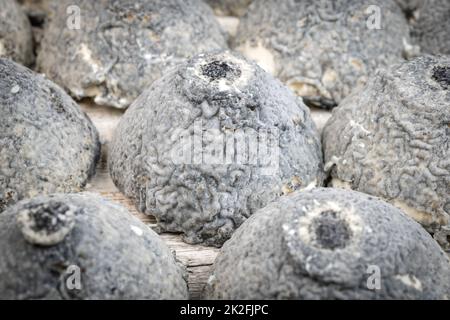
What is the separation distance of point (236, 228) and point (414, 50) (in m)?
1.51

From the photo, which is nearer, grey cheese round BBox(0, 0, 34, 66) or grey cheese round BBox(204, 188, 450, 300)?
grey cheese round BBox(204, 188, 450, 300)

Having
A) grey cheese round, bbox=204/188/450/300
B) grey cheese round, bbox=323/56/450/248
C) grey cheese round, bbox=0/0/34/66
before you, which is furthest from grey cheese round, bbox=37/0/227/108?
grey cheese round, bbox=204/188/450/300

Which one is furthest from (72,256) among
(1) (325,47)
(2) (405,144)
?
(1) (325,47)

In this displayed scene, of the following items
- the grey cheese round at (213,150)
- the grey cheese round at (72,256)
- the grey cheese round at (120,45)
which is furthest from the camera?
the grey cheese round at (120,45)

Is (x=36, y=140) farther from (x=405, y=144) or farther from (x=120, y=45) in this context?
(x=405, y=144)

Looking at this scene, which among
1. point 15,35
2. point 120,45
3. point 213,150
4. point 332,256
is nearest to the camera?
point 332,256

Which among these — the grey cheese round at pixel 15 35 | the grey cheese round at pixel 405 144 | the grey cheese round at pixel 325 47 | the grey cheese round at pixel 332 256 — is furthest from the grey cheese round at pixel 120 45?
the grey cheese round at pixel 332 256

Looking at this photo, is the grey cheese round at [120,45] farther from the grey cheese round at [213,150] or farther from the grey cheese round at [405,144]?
the grey cheese round at [405,144]

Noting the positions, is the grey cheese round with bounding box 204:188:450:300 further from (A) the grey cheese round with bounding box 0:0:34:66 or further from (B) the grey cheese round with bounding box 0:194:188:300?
(A) the grey cheese round with bounding box 0:0:34:66

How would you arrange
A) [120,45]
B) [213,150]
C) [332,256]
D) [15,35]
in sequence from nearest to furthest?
[332,256] → [213,150] → [120,45] → [15,35]

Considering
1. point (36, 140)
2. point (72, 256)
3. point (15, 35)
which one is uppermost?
point (15, 35)

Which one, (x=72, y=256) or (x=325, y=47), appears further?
(x=325, y=47)

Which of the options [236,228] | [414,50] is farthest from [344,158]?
[414,50]

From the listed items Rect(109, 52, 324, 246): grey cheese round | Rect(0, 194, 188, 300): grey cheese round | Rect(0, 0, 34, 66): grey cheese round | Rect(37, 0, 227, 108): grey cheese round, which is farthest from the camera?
Rect(0, 0, 34, 66): grey cheese round
